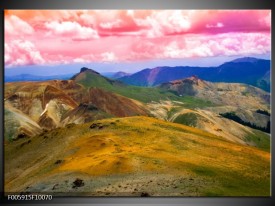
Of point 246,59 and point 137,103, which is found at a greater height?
point 246,59

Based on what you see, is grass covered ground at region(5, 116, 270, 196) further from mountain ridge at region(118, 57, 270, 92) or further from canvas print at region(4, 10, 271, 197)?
mountain ridge at region(118, 57, 270, 92)

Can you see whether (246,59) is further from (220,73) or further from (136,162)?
(136,162)

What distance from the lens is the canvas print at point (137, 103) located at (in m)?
21.1

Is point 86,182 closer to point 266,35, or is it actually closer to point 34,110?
point 34,110

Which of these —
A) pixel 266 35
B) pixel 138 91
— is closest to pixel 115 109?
pixel 138 91

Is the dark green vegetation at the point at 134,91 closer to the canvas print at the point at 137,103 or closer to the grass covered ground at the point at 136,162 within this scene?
the canvas print at the point at 137,103

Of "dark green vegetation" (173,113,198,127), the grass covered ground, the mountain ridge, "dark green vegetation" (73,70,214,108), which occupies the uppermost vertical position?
the mountain ridge

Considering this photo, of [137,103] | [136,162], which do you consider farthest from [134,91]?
[136,162]

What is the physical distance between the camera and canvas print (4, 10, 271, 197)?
2108 centimetres

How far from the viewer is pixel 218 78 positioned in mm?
21297

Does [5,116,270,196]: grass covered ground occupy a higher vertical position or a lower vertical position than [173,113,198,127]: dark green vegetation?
lower

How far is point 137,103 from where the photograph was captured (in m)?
21.4

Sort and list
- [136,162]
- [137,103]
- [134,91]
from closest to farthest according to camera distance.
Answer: [136,162], [137,103], [134,91]

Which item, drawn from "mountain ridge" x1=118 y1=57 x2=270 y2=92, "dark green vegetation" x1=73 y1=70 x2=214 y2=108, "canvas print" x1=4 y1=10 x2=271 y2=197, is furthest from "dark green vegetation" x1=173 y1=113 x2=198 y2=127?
"mountain ridge" x1=118 y1=57 x2=270 y2=92
